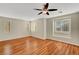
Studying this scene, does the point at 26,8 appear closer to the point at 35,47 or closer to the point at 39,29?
the point at 39,29

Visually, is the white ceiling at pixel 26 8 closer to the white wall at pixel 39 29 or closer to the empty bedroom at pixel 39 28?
the empty bedroom at pixel 39 28

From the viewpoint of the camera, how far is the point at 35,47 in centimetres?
Result: 166

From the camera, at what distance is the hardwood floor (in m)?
1.60

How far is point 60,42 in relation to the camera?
1640mm

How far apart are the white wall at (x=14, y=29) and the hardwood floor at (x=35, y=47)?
86 mm

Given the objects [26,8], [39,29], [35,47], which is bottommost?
[35,47]

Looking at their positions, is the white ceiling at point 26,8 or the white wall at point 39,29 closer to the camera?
the white ceiling at point 26,8

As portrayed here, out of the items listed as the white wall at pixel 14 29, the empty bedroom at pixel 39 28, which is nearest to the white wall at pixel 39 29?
the empty bedroom at pixel 39 28

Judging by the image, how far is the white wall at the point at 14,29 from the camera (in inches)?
62.8

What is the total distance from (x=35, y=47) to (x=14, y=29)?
1.67 feet

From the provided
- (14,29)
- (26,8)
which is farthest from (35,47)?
(26,8)

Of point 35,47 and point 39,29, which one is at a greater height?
point 39,29
